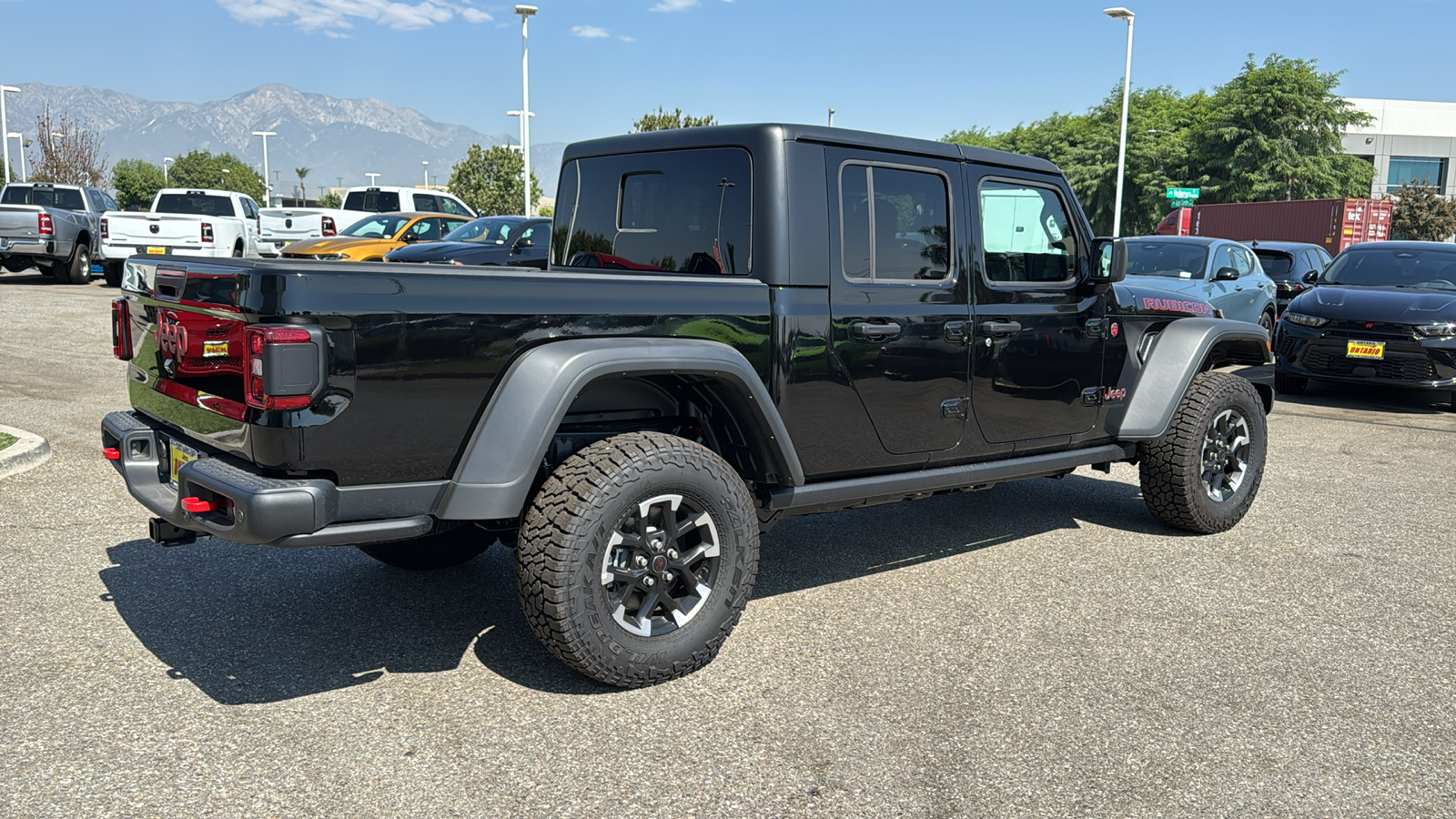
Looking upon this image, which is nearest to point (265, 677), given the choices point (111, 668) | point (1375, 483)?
point (111, 668)

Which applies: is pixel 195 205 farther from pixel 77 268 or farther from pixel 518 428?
pixel 518 428

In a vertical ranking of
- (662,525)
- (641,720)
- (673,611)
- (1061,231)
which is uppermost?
(1061,231)

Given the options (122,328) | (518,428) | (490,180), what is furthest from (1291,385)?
(490,180)

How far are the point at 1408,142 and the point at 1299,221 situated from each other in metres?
55.8

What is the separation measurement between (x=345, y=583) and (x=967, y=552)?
291 centimetres

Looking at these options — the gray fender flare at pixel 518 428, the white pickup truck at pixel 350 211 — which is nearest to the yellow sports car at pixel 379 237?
the white pickup truck at pixel 350 211

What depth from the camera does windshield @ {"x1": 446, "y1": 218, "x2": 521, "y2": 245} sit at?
14859 millimetres

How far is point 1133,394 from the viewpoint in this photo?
18.0ft

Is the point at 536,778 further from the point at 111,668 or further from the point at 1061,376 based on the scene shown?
the point at 1061,376

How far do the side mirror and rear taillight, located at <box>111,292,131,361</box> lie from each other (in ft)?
13.2

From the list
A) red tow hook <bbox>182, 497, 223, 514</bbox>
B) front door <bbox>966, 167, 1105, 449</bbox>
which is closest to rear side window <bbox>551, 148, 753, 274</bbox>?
front door <bbox>966, 167, 1105, 449</bbox>

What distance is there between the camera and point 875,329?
4.25m

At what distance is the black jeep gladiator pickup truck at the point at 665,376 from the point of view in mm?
3195

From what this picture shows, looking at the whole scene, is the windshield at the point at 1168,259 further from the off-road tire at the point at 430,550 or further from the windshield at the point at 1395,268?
the off-road tire at the point at 430,550
